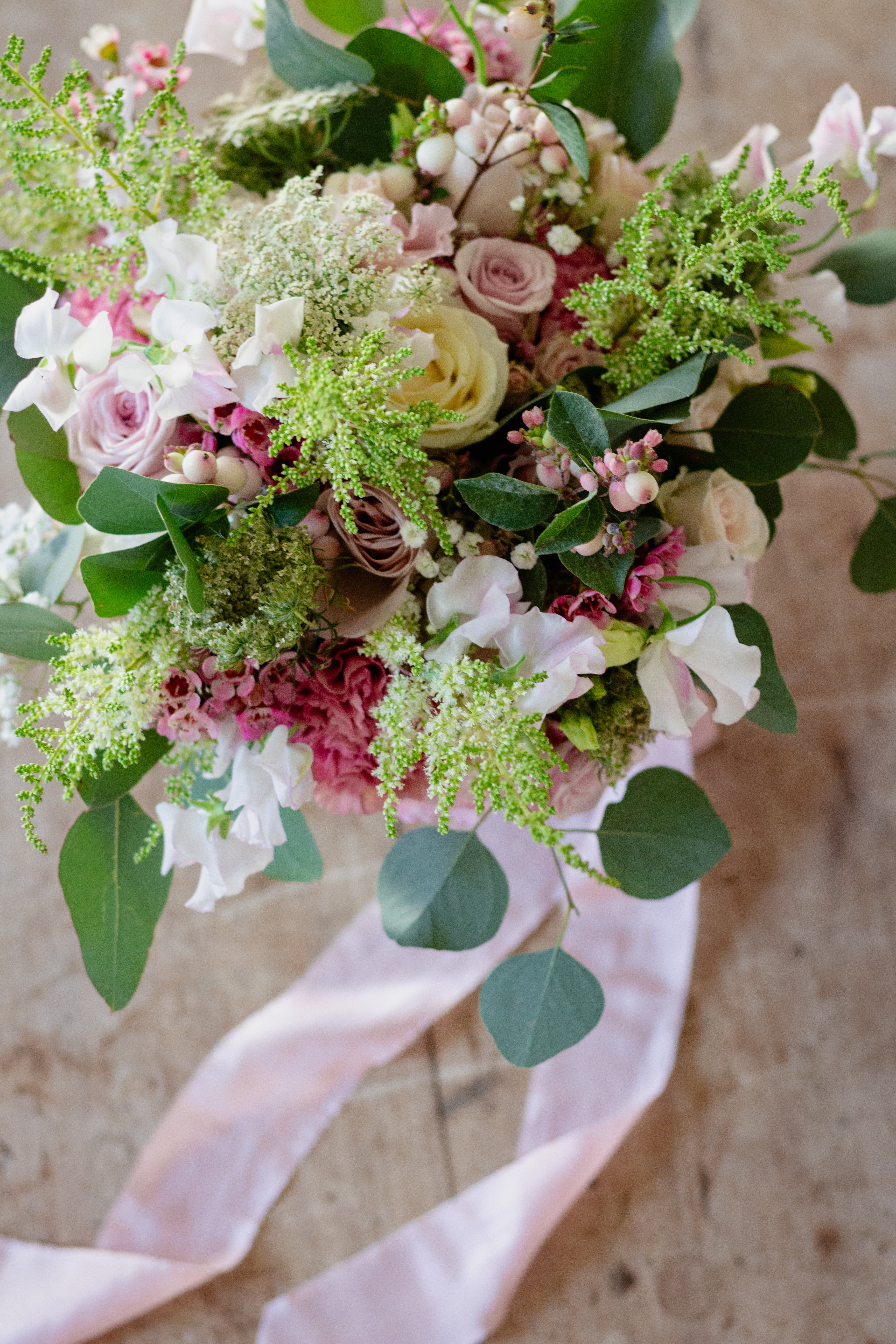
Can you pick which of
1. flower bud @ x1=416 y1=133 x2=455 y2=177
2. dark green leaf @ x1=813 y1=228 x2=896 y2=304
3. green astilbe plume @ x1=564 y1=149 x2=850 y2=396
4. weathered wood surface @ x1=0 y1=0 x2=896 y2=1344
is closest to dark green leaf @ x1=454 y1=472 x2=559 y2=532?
green astilbe plume @ x1=564 y1=149 x2=850 y2=396

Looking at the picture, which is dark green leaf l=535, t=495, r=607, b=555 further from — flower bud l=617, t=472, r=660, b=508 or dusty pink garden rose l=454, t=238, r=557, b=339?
dusty pink garden rose l=454, t=238, r=557, b=339

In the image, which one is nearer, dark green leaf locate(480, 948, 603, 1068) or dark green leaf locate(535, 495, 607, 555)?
dark green leaf locate(535, 495, 607, 555)

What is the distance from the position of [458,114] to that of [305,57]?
0.12m

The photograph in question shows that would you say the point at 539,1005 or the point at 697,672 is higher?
the point at 697,672

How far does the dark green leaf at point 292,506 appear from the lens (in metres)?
0.54

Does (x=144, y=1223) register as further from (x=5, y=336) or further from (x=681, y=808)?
(x=5, y=336)

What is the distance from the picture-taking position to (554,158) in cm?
A: 61

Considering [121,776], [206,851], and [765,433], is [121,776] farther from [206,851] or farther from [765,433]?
[765,433]

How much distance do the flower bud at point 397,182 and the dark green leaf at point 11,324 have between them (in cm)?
25

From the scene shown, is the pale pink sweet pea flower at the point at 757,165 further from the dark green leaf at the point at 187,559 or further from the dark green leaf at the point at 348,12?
the dark green leaf at the point at 187,559

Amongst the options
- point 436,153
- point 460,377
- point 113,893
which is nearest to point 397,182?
→ point 436,153

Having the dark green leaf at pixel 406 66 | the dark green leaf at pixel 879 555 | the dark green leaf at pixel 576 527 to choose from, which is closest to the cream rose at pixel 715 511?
the dark green leaf at pixel 576 527

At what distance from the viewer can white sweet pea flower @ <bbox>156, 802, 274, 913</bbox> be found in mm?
596

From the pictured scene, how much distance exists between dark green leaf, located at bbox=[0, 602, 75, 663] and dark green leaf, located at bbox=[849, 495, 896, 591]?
0.59m
